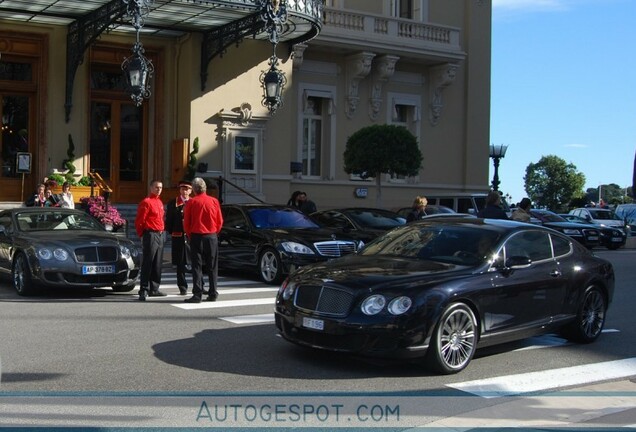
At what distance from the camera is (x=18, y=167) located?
68.1ft

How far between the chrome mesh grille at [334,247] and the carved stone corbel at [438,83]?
15674mm

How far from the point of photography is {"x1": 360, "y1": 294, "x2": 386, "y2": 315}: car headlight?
706 cm

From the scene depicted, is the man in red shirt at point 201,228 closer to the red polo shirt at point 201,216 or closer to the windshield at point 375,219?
the red polo shirt at point 201,216

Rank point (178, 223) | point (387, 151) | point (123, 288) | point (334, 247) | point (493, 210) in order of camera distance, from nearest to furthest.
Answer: point (178, 223) < point (123, 288) < point (493, 210) < point (334, 247) < point (387, 151)

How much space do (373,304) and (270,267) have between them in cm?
749

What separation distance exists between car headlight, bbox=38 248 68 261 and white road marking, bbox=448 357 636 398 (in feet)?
22.6

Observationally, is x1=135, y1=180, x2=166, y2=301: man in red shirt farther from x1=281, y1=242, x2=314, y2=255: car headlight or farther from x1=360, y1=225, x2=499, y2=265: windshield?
x1=360, y1=225, x2=499, y2=265: windshield

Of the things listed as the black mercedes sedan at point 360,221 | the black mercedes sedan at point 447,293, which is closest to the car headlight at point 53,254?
the black mercedes sedan at point 447,293

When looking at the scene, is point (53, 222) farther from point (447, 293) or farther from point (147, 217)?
point (447, 293)

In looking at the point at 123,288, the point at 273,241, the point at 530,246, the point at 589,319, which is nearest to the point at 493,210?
the point at 273,241

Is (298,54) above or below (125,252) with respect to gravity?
above

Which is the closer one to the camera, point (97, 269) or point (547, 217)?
point (97, 269)

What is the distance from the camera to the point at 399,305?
7.05 m

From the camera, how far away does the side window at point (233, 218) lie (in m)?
15.4
